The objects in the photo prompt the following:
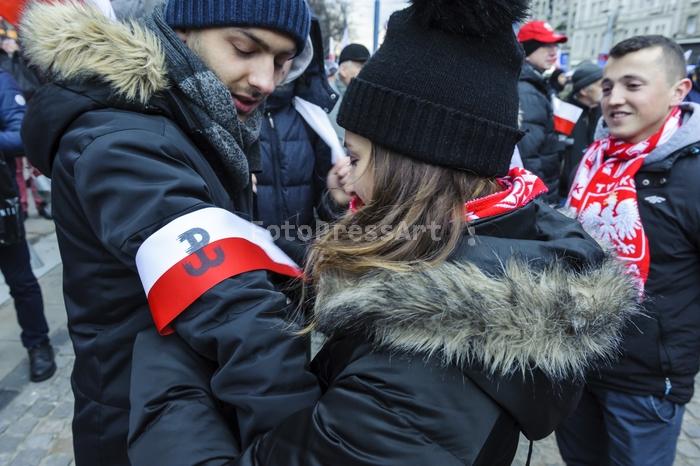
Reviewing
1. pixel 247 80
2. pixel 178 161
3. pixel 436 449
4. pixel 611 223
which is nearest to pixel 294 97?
pixel 247 80

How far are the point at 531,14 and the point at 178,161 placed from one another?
2.89ft

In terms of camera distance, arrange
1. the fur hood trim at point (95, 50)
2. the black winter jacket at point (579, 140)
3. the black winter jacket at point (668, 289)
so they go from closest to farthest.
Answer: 1. the fur hood trim at point (95, 50)
2. the black winter jacket at point (668, 289)
3. the black winter jacket at point (579, 140)

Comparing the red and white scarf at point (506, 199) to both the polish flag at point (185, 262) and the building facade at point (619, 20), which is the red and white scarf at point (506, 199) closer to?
the polish flag at point (185, 262)

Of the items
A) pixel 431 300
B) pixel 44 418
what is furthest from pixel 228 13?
pixel 44 418

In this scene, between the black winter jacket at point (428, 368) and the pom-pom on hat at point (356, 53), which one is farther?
the pom-pom on hat at point (356, 53)

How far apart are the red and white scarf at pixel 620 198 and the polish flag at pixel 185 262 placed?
1459mm

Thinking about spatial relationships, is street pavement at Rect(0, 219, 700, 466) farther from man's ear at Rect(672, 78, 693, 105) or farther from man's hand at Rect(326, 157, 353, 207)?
man's ear at Rect(672, 78, 693, 105)

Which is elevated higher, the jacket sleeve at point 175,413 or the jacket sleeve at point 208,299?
the jacket sleeve at point 208,299

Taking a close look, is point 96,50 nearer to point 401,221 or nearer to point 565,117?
point 401,221

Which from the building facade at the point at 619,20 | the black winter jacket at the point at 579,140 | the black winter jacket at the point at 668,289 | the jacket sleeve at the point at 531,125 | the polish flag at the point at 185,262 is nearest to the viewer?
the polish flag at the point at 185,262

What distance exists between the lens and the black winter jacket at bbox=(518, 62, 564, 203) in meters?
3.98

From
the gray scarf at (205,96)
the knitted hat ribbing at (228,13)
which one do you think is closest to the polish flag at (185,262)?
the gray scarf at (205,96)

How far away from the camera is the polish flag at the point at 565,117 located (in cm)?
526

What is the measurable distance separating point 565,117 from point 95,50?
201 inches
